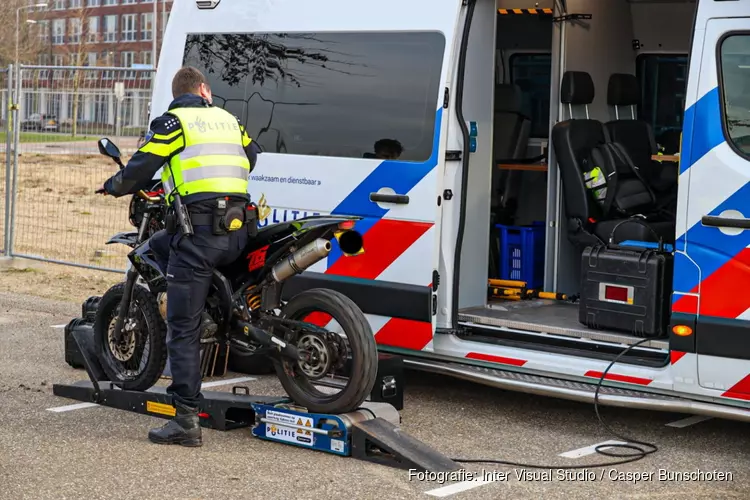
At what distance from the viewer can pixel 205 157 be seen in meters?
5.73

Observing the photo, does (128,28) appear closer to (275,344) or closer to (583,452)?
(275,344)

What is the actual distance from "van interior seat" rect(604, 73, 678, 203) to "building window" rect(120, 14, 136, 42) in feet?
210

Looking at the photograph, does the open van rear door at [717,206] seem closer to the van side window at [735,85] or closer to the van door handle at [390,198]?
the van side window at [735,85]

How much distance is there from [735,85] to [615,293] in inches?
50.7

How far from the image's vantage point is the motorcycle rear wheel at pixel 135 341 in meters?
6.15

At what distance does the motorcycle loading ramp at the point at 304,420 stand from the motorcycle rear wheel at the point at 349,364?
8cm

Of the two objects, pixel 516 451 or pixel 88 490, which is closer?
pixel 88 490

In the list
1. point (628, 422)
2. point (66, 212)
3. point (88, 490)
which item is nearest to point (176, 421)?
point (88, 490)

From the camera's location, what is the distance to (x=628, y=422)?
648 cm

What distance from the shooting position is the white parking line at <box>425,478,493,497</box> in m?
5.11

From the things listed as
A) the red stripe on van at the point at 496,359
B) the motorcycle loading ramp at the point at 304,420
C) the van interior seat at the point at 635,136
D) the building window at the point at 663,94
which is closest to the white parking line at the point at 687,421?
the red stripe on van at the point at 496,359

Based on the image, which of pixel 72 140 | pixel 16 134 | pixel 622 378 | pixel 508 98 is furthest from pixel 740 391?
pixel 16 134

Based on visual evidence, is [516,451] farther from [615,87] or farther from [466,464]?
[615,87]

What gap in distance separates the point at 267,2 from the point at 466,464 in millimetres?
3254
